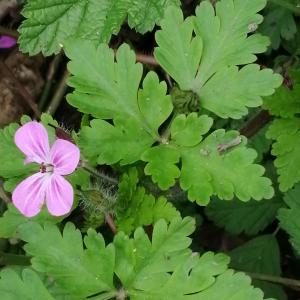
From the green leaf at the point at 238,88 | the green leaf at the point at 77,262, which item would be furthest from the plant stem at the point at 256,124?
the green leaf at the point at 77,262

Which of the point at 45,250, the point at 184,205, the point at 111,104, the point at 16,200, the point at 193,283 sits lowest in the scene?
the point at 184,205

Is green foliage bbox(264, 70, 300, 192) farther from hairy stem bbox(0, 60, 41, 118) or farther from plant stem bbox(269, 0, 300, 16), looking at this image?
hairy stem bbox(0, 60, 41, 118)

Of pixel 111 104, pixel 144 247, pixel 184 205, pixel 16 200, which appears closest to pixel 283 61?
pixel 184 205

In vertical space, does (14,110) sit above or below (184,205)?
above

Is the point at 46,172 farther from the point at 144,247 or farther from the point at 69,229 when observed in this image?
the point at 144,247

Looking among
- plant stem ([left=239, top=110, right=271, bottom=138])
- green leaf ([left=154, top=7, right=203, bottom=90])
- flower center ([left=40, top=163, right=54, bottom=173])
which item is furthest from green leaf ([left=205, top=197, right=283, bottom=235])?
flower center ([left=40, top=163, right=54, bottom=173])
